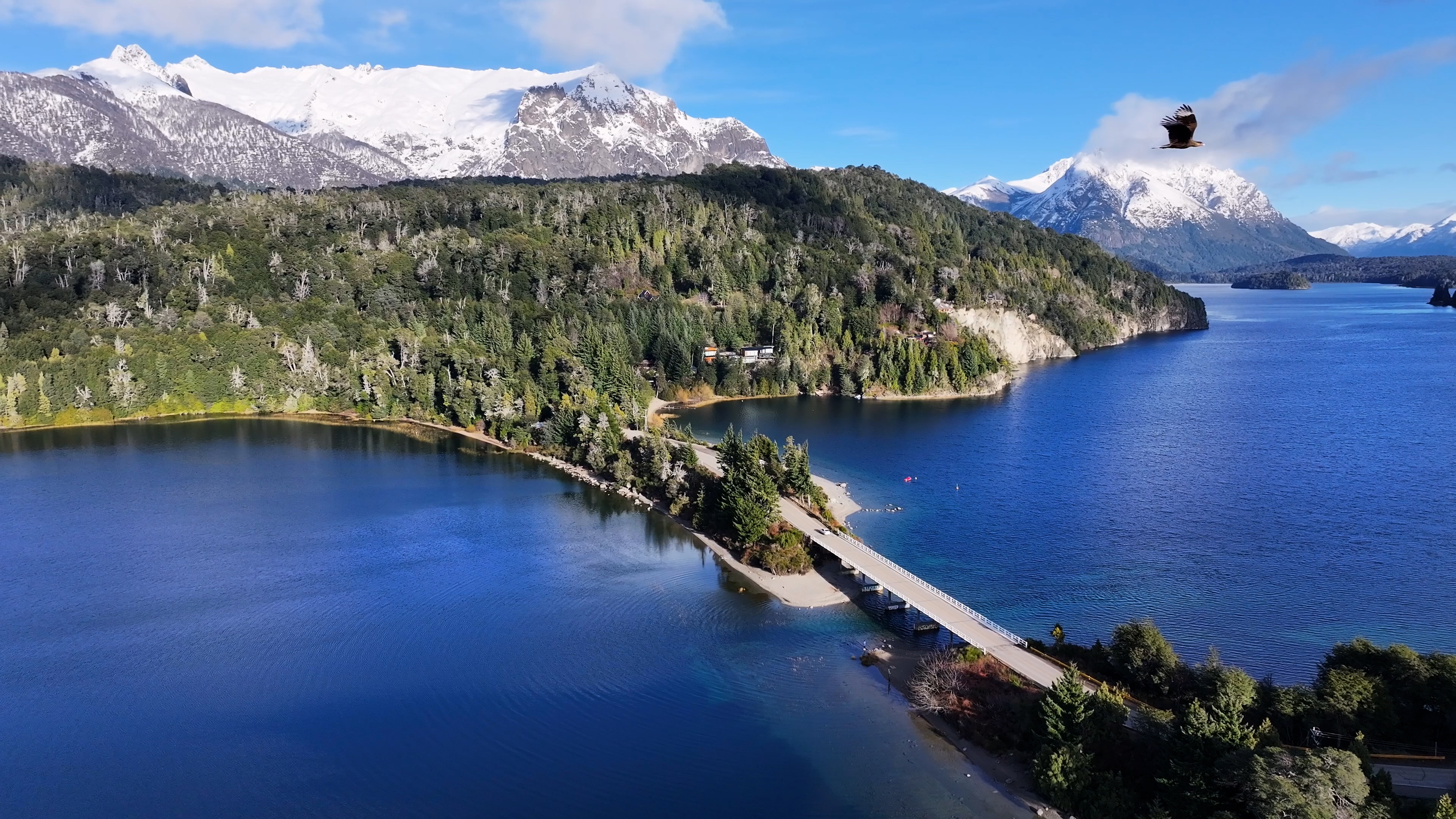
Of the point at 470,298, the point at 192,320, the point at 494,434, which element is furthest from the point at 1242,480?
the point at 192,320

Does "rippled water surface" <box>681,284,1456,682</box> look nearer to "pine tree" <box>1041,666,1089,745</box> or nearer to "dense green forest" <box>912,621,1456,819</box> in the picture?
"dense green forest" <box>912,621,1456,819</box>

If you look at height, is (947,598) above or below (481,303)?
below

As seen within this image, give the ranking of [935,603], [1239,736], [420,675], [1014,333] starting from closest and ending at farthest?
[1239,736]
[420,675]
[935,603]
[1014,333]

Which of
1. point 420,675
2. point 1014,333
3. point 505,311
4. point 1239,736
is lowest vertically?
point 420,675

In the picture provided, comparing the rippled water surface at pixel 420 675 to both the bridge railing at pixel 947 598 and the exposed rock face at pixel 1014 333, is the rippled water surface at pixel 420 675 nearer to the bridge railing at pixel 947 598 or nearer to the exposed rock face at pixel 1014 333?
the bridge railing at pixel 947 598

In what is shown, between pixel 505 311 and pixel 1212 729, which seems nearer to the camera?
pixel 1212 729

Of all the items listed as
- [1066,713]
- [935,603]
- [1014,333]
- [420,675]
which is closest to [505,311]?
[420,675]

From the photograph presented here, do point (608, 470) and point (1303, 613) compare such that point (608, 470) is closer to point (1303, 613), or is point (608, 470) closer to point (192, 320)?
point (1303, 613)

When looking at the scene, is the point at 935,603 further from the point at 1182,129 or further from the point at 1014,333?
the point at 1014,333
